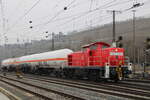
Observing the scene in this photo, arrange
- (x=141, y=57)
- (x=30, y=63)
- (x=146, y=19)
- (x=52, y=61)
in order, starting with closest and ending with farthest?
(x=52, y=61)
(x=30, y=63)
(x=141, y=57)
(x=146, y=19)

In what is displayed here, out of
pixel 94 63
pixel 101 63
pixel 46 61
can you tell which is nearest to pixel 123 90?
pixel 101 63

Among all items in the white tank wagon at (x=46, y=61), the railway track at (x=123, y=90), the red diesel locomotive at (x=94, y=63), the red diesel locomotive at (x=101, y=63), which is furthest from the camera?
the white tank wagon at (x=46, y=61)

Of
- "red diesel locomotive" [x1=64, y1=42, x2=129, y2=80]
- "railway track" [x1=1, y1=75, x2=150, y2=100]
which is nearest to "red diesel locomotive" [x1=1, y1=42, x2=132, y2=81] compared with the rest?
"red diesel locomotive" [x1=64, y1=42, x2=129, y2=80]

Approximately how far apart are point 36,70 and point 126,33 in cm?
5418

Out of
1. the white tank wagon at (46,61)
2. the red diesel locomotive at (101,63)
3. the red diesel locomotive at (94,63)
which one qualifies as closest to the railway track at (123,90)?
the red diesel locomotive at (101,63)

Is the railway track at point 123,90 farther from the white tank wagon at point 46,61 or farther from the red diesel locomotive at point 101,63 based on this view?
the white tank wagon at point 46,61

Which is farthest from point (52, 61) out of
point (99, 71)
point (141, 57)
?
point (141, 57)

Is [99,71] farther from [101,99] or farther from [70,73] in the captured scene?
[101,99]

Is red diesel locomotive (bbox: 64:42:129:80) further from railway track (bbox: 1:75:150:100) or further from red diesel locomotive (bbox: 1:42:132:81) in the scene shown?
railway track (bbox: 1:75:150:100)

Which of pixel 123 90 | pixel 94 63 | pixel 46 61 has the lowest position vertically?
pixel 123 90

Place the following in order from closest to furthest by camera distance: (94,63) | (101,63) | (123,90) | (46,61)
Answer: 1. (123,90)
2. (101,63)
3. (94,63)
4. (46,61)

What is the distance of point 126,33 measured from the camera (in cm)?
8538

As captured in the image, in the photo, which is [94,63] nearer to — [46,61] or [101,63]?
[101,63]

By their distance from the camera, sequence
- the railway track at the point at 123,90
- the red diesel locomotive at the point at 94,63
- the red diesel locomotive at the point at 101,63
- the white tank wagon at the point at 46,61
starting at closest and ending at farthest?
the railway track at the point at 123,90, the red diesel locomotive at the point at 101,63, the red diesel locomotive at the point at 94,63, the white tank wagon at the point at 46,61
